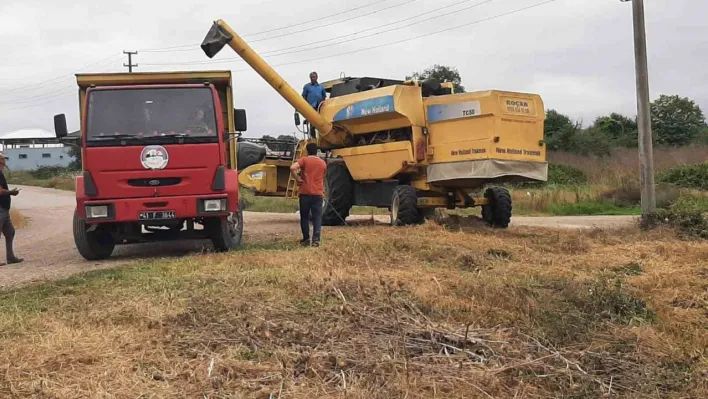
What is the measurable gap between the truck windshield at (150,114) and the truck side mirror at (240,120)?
2.95 feet

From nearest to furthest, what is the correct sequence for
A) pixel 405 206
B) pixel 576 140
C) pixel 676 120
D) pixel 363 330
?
1. pixel 363 330
2. pixel 405 206
3. pixel 576 140
4. pixel 676 120

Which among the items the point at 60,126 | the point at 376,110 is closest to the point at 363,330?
the point at 60,126

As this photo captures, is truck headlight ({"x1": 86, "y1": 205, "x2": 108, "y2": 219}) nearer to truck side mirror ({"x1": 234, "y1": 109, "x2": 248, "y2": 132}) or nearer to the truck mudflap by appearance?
the truck mudflap

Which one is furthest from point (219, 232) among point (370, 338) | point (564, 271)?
point (370, 338)

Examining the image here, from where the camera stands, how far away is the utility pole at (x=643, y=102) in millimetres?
13641

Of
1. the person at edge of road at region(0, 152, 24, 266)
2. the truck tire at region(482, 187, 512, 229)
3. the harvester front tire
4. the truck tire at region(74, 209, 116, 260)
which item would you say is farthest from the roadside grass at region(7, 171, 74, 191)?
the harvester front tire

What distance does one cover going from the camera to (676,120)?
50.3 m

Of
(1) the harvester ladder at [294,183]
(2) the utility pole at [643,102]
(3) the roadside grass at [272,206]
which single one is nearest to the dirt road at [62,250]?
(1) the harvester ladder at [294,183]

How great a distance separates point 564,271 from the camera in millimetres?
7469

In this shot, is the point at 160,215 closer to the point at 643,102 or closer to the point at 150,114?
the point at 150,114

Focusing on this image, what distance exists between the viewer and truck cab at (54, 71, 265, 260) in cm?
938

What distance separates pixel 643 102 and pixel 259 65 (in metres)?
7.40

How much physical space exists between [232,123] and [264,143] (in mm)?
6008

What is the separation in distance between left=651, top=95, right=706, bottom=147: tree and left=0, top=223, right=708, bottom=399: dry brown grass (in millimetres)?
45188
